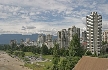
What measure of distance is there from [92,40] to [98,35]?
4.25m

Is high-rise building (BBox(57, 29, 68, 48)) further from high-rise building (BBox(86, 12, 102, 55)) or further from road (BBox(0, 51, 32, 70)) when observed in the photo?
road (BBox(0, 51, 32, 70))

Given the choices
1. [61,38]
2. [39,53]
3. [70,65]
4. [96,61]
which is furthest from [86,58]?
[61,38]

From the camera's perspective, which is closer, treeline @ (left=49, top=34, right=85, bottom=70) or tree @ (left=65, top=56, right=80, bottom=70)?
tree @ (left=65, top=56, right=80, bottom=70)

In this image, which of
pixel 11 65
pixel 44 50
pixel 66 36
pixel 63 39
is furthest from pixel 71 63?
pixel 66 36

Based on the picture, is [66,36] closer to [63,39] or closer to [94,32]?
[63,39]

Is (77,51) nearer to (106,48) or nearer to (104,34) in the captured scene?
(106,48)

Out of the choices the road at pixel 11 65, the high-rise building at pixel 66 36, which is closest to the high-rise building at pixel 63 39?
the high-rise building at pixel 66 36

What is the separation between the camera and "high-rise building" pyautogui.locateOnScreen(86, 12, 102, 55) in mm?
113500

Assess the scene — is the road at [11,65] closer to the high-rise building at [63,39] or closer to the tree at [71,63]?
the tree at [71,63]

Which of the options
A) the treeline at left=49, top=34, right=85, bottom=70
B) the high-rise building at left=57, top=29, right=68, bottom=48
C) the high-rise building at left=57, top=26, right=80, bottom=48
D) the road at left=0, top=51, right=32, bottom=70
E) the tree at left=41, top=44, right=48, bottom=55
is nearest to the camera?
the treeline at left=49, top=34, right=85, bottom=70

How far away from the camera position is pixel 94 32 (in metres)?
116

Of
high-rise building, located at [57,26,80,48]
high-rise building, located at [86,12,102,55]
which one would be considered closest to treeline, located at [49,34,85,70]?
high-rise building, located at [86,12,102,55]

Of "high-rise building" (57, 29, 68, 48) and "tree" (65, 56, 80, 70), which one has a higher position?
"high-rise building" (57, 29, 68, 48)

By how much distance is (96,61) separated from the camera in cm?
3866
